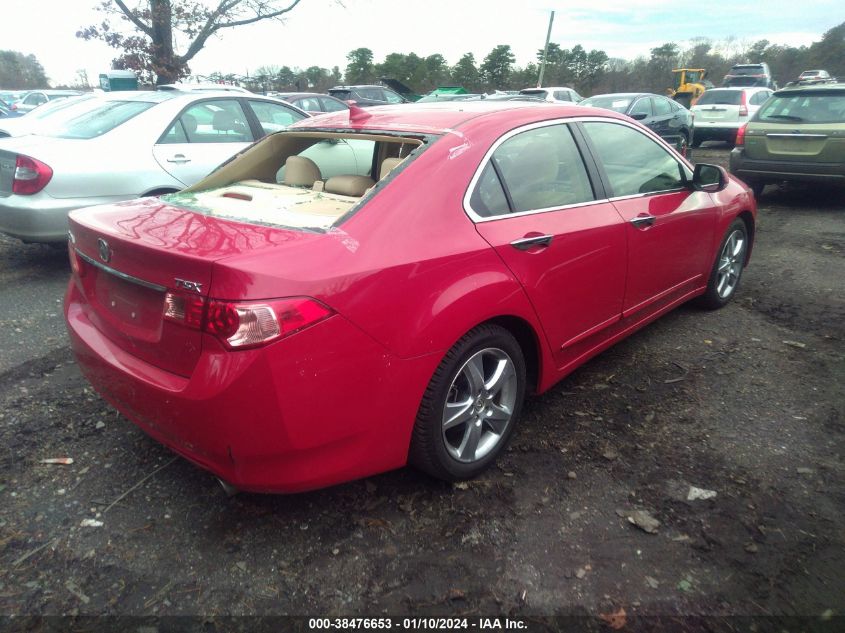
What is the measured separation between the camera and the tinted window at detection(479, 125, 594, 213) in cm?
275

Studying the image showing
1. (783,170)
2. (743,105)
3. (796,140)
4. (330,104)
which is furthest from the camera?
(743,105)

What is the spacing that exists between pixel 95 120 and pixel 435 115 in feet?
13.6

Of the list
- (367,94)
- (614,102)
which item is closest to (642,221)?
(614,102)

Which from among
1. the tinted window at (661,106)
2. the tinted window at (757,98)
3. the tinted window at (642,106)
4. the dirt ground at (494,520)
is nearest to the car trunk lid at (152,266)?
the dirt ground at (494,520)

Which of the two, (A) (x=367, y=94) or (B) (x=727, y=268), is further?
(A) (x=367, y=94)

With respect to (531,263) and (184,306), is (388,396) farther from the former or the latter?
(531,263)

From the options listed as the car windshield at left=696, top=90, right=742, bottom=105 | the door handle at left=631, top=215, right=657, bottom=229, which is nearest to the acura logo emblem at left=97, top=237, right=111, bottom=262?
the door handle at left=631, top=215, right=657, bottom=229

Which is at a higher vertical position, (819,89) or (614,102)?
(819,89)

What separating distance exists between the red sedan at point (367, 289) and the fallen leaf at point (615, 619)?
2.63 ft

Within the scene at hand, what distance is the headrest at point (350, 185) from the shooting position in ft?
9.69

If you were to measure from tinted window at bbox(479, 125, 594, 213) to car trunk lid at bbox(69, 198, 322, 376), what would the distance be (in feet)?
3.73

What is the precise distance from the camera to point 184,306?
198 cm

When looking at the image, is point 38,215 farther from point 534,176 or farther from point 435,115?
point 534,176

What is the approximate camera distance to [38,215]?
4770 mm
